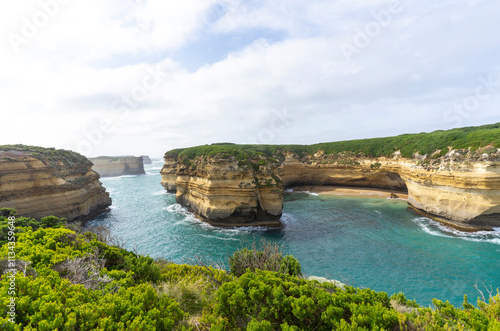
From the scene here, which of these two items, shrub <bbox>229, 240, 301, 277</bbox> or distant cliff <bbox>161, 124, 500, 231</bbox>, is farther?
distant cliff <bbox>161, 124, 500, 231</bbox>

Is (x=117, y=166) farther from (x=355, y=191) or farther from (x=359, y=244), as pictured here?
(x=359, y=244)

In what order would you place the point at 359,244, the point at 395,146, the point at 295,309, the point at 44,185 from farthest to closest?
the point at 395,146
the point at 44,185
the point at 359,244
the point at 295,309

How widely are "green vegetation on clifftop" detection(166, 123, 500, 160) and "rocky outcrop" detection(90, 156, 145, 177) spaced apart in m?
66.6

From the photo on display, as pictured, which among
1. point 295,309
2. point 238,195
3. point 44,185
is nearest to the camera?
point 295,309

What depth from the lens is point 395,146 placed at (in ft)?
139

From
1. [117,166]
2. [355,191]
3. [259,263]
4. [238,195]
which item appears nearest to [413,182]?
[355,191]

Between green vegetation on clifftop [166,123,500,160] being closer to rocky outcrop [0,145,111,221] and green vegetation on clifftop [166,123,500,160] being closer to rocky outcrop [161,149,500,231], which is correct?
rocky outcrop [161,149,500,231]

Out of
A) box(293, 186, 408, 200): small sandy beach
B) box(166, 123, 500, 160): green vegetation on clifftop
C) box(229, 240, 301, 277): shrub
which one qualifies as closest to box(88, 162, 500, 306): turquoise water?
box(229, 240, 301, 277): shrub

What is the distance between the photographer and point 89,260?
319 inches

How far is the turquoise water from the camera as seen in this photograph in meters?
15.5

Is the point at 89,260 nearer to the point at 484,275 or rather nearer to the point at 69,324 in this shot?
the point at 69,324

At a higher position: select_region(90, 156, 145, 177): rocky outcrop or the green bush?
select_region(90, 156, 145, 177): rocky outcrop

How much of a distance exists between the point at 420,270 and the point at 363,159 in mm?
34576

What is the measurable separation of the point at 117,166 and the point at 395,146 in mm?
112815
